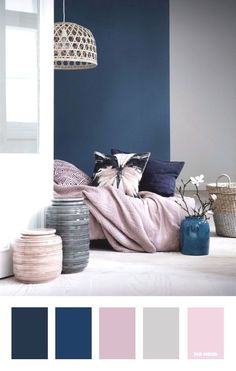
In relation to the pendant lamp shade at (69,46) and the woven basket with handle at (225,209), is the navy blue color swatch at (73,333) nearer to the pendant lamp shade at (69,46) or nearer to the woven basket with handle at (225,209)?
the woven basket with handle at (225,209)

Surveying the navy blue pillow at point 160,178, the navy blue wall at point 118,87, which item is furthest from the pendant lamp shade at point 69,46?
the navy blue wall at point 118,87

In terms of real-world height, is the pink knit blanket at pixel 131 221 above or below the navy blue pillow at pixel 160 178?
below

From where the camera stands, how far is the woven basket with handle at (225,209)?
4.37 metres

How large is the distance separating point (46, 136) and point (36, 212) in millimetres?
438

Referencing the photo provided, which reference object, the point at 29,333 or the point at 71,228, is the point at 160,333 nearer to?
the point at 29,333

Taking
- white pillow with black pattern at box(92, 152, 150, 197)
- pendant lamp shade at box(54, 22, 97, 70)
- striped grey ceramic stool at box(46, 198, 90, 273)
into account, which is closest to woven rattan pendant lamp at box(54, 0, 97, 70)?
pendant lamp shade at box(54, 22, 97, 70)

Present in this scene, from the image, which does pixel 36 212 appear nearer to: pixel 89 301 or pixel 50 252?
pixel 50 252

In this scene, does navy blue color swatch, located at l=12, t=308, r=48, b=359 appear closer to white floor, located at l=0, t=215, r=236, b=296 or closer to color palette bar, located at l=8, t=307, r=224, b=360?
color palette bar, located at l=8, t=307, r=224, b=360

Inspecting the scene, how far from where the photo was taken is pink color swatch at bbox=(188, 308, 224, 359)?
163cm

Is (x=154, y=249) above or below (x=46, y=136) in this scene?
below

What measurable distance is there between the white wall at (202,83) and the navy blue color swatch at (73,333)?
684cm

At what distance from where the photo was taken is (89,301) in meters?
1.71

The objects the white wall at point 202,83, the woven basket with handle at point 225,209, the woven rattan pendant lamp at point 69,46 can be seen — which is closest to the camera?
the woven basket with handle at point 225,209

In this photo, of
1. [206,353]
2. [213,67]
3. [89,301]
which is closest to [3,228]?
[89,301]
